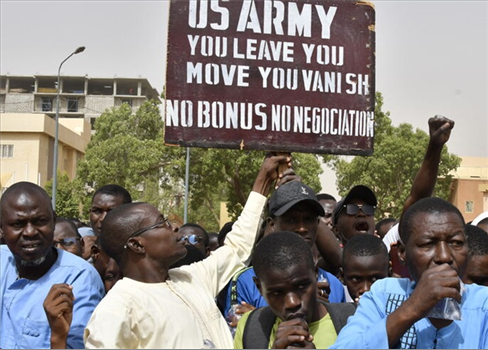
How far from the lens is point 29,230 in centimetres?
370

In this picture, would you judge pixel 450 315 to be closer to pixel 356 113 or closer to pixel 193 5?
pixel 356 113

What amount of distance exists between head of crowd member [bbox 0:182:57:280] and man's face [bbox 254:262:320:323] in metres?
1.25

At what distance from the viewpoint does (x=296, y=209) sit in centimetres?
410

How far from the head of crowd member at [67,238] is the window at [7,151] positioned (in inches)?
1778

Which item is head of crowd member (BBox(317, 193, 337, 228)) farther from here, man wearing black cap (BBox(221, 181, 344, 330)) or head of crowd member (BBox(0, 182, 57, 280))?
head of crowd member (BBox(0, 182, 57, 280))

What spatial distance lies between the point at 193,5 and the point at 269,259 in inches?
69.9

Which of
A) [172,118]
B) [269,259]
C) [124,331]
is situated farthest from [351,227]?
[124,331]

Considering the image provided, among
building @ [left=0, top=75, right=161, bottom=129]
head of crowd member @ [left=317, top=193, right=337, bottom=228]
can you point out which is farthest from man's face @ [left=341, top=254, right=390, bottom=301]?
building @ [left=0, top=75, right=161, bottom=129]

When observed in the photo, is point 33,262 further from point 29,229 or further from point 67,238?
point 67,238

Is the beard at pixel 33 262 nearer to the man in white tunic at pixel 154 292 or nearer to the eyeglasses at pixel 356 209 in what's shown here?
the man in white tunic at pixel 154 292

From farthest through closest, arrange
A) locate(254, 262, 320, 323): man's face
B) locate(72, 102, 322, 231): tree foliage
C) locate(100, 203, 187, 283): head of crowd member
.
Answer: locate(72, 102, 322, 231): tree foliage, locate(100, 203, 187, 283): head of crowd member, locate(254, 262, 320, 323): man's face

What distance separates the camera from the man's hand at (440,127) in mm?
3816

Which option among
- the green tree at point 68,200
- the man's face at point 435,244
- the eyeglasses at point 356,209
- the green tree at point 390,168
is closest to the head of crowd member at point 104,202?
the eyeglasses at point 356,209

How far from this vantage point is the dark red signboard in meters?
4.21
